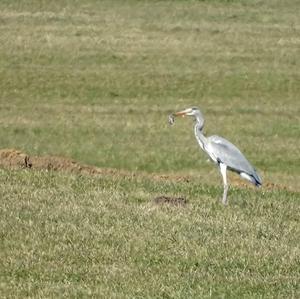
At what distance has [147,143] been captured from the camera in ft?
83.9

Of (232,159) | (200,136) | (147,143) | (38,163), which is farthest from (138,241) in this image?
(147,143)

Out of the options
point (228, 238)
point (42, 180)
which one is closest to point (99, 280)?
point (228, 238)

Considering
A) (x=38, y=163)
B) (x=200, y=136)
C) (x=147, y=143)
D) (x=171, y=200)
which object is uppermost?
(x=200, y=136)

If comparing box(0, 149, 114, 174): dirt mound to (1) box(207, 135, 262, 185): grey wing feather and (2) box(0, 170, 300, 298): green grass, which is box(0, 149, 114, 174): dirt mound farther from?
(1) box(207, 135, 262, 185): grey wing feather

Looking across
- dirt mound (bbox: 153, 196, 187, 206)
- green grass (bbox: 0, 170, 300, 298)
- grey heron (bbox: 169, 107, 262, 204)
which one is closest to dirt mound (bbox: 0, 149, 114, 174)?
green grass (bbox: 0, 170, 300, 298)

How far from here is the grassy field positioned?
1124 centimetres

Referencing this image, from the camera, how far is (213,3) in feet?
156

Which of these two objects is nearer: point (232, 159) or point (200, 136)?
point (232, 159)

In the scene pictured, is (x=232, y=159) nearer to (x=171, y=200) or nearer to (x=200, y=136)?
(x=200, y=136)

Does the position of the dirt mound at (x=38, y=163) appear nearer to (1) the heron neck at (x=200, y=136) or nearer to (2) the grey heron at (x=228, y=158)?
(1) the heron neck at (x=200, y=136)

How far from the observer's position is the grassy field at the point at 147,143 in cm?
1124

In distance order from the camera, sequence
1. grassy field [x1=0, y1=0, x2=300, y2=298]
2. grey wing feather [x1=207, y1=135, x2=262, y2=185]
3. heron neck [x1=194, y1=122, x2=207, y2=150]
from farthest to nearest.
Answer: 1. heron neck [x1=194, y1=122, x2=207, y2=150]
2. grey wing feather [x1=207, y1=135, x2=262, y2=185]
3. grassy field [x1=0, y1=0, x2=300, y2=298]

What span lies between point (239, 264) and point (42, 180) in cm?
523

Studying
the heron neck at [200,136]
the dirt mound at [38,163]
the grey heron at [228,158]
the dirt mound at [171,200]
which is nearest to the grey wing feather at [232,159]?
the grey heron at [228,158]
